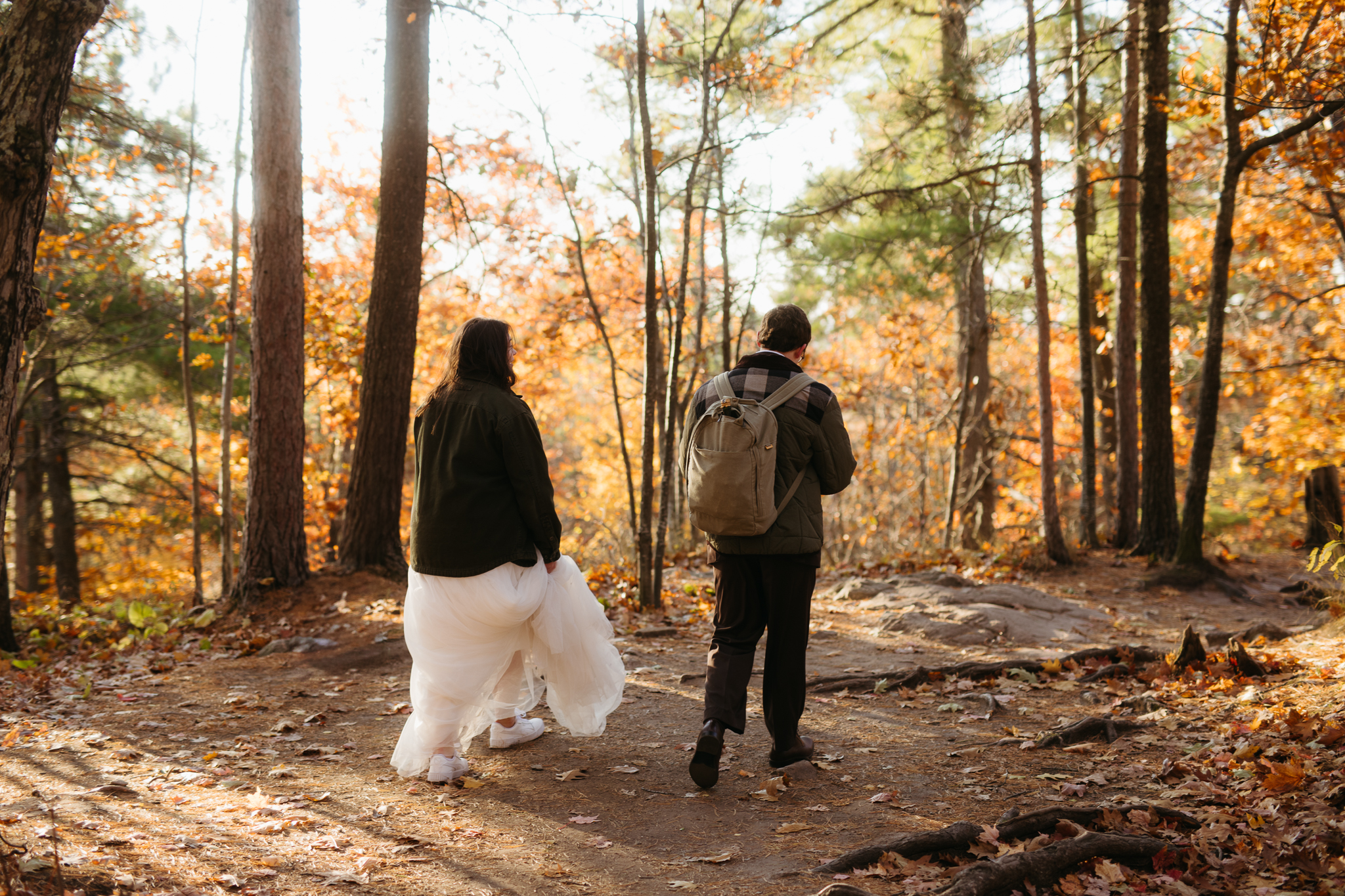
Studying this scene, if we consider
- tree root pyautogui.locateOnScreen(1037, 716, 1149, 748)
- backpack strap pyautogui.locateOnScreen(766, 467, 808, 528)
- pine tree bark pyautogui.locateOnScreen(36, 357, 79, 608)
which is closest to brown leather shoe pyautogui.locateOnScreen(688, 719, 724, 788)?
backpack strap pyautogui.locateOnScreen(766, 467, 808, 528)

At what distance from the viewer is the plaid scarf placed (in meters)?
3.81

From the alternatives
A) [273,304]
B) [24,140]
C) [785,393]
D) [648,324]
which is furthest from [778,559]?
[273,304]

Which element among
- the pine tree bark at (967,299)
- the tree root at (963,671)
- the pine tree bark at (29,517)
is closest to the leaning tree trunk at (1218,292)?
the pine tree bark at (967,299)

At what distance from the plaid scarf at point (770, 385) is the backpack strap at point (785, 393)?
2 cm

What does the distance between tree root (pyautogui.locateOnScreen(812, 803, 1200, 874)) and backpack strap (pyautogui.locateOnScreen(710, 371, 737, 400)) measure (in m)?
1.93

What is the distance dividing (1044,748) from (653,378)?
15.5 ft

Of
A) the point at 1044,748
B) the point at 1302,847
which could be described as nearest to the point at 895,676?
the point at 1044,748

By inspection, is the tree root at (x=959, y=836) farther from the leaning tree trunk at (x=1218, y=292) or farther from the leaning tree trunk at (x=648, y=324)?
the leaning tree trunk at (x=1218, y=292)

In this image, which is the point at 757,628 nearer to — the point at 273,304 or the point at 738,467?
Result: the point at 738,467

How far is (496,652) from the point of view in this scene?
13.2ft

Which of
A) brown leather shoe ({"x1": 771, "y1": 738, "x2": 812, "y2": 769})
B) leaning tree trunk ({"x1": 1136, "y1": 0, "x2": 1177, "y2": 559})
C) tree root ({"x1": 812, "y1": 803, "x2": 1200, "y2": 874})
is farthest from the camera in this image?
leaning tree trunk ({"x1": 1136, "y1": 0, "x2": 1177, "y2": 559})

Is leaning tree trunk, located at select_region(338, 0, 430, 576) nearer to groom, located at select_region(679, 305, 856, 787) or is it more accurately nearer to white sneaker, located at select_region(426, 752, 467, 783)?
white sneaker, located at select_region(426, 752, 467, 783)

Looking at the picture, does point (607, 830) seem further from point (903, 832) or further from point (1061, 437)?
point (1061, 437)

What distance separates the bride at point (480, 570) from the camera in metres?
3.83
